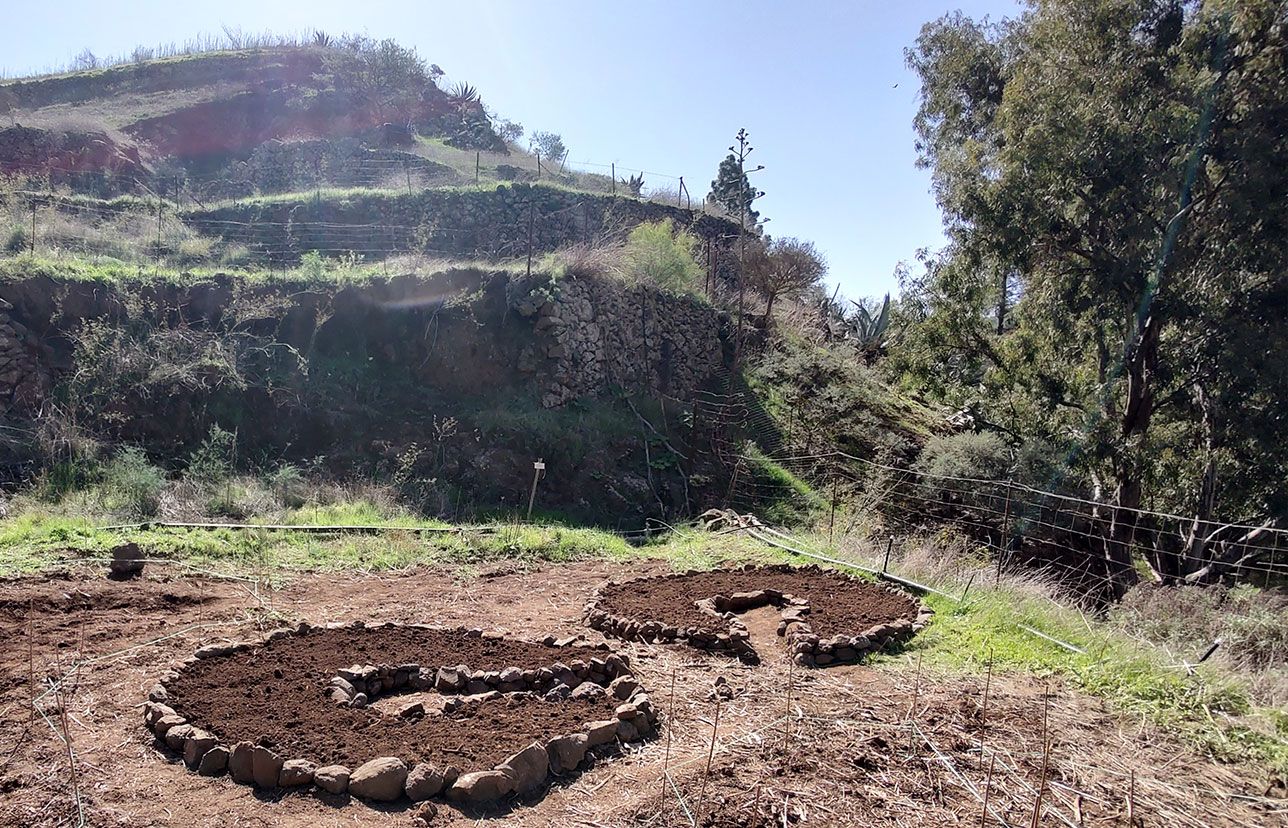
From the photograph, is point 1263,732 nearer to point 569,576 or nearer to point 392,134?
point 569,576

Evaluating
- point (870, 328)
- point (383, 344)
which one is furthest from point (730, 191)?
point (383, 344)

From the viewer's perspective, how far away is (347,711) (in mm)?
4551

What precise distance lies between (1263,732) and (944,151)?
1355 centimetres

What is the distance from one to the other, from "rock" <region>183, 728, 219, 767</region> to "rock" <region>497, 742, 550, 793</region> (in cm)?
147

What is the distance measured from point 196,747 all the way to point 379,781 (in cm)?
103

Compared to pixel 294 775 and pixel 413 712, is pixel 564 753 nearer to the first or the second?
pixel 413 712

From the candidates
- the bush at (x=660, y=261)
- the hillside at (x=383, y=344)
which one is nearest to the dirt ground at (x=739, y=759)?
the hillside at (x=383, y=344)

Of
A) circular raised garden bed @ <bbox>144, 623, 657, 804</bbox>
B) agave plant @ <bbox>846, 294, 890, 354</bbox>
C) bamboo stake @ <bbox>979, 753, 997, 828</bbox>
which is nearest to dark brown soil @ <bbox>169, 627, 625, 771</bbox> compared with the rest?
circular raised garden bed @ <bbox>144, 623, 657, 804</bbox>

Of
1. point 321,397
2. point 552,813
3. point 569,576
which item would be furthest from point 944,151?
point 552,813

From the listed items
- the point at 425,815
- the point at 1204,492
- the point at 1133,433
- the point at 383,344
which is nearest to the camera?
the point at 425,815

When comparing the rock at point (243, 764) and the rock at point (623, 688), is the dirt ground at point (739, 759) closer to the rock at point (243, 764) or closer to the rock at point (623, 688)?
the rock at point (243, 764)

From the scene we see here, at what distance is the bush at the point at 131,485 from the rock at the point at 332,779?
26.0 feet

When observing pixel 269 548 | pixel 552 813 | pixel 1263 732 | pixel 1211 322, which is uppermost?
pixel 1211 322

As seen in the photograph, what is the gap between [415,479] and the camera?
43.6ft
